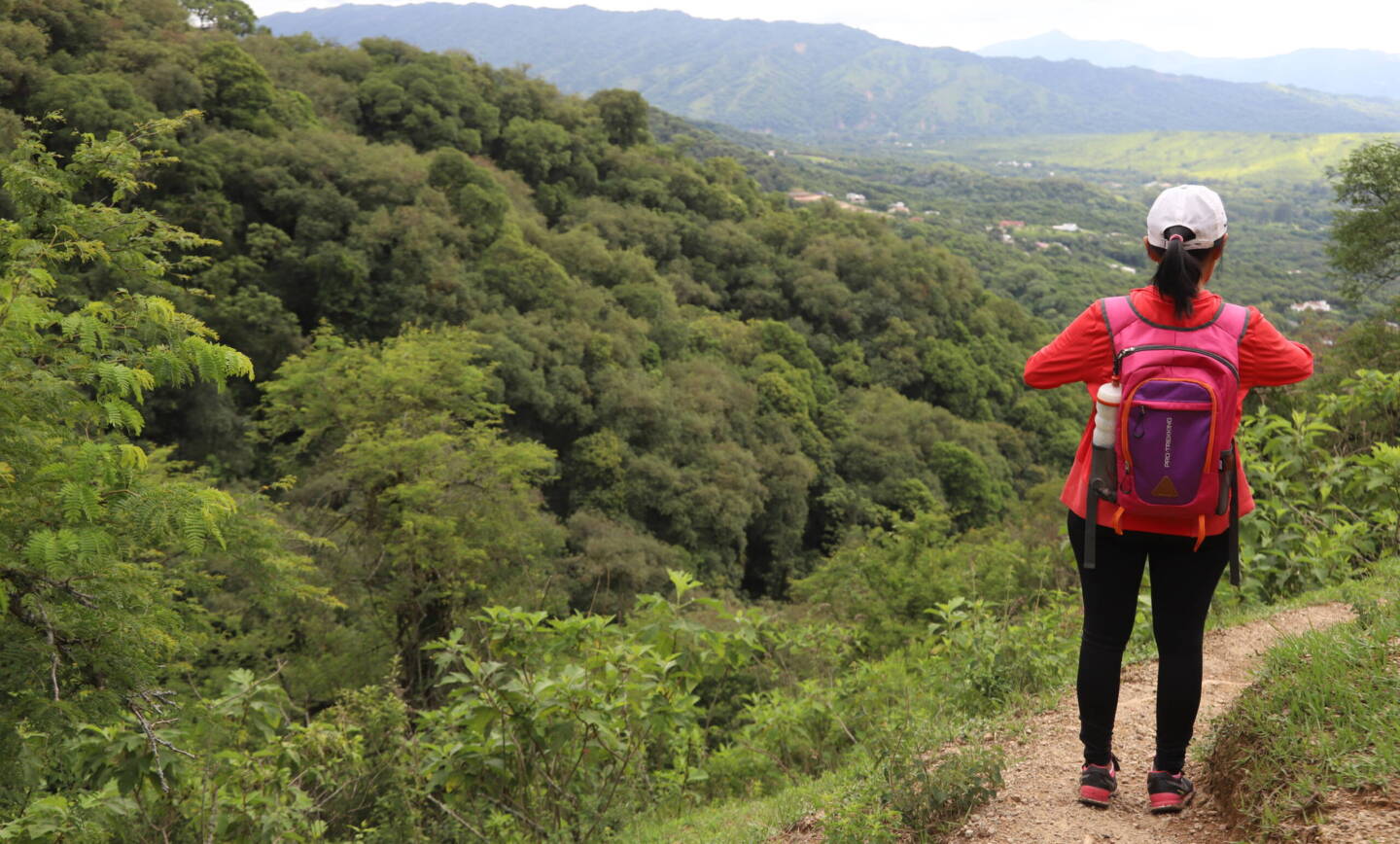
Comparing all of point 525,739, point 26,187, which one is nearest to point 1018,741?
point 525,739

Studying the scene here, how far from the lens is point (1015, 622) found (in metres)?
4.93

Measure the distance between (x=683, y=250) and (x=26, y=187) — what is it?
107 feet

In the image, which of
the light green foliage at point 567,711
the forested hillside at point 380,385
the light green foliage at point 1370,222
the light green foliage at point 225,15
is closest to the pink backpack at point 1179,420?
the light green foliage at point 567,711

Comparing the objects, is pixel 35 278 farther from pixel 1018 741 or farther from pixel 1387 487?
pixel 1387 487

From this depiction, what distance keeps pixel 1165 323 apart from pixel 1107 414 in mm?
253

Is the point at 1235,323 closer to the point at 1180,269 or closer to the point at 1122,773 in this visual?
the point at 1180,269

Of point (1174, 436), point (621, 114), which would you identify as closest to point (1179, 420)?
point (1174, 436)

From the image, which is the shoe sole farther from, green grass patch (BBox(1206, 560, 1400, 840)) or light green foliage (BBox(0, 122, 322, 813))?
light green foliage (BBox(0, 122, 322, 813))

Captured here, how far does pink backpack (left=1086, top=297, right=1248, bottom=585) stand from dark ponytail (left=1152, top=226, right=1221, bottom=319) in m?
0.07

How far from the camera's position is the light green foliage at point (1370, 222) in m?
18.1

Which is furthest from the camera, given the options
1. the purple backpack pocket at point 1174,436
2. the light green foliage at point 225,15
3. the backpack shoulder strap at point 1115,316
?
the light green foliage at point 225,15

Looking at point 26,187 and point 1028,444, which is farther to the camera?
point 1028,444

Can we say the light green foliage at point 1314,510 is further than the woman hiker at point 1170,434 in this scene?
Yes

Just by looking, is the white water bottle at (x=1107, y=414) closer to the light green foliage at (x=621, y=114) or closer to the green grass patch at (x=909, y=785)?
the green grass patch at (x=909, y=785)
